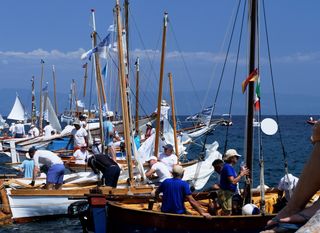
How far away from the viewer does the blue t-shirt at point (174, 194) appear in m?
11.2

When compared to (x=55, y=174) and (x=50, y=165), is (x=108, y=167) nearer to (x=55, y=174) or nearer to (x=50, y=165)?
(x=55, y=174)

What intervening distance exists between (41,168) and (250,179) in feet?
26.5

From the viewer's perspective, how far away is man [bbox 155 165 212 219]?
11133 millimetres

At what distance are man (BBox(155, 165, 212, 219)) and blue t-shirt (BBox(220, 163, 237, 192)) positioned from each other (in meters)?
0.95

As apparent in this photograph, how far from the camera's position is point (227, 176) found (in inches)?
472

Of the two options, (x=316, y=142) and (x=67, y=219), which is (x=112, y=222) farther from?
(x=316, y=142)

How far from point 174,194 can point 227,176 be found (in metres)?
1.31

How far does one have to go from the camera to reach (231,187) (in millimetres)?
12055

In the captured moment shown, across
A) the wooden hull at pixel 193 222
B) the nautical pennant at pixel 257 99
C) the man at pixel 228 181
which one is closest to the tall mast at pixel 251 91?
the nautical pennant at pixel 257 99

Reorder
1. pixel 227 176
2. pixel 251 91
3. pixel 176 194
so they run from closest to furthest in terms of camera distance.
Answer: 1. pixel 176 194
2. pixel 227 176
3. pixel 251 91

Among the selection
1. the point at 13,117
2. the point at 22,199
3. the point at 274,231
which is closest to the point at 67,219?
the point at 22,199

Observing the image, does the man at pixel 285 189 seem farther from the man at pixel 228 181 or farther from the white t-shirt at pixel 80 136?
the white t-shirt at pixel 80 136

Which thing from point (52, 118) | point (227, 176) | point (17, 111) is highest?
point (17, 111)

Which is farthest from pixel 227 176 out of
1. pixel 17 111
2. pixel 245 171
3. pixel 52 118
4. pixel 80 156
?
pixel 17 111
